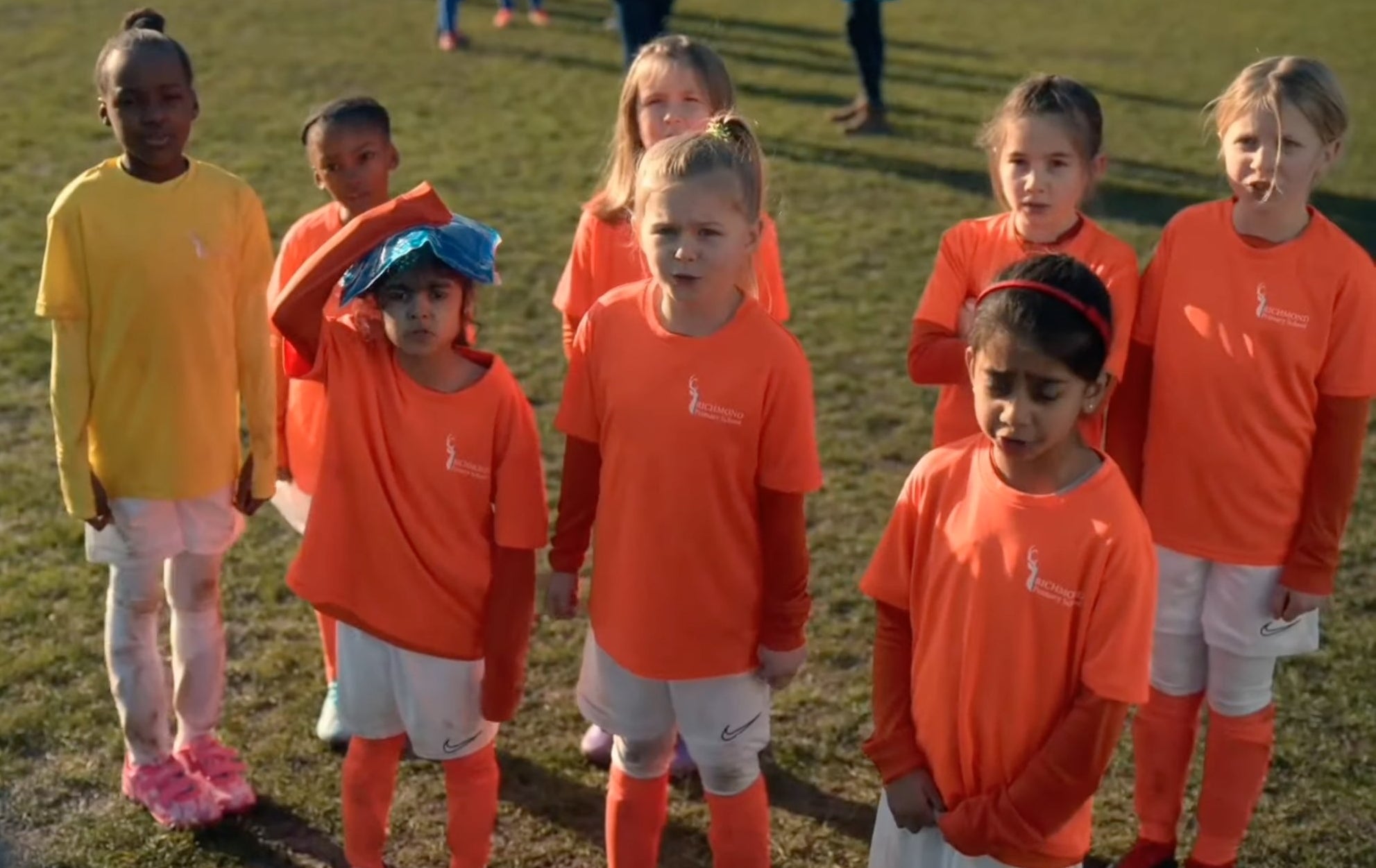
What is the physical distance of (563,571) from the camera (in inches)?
127

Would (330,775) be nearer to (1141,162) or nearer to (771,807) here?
(771,807)

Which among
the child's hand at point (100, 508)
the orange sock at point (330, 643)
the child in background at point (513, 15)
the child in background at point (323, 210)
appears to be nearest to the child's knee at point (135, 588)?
the child's hand at point (100, 508)

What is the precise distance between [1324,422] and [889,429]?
10.1 ft

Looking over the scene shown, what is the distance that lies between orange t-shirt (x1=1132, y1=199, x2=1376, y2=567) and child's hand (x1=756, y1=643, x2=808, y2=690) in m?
0.90

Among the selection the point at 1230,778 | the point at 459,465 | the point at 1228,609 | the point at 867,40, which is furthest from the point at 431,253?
the point at 867,40

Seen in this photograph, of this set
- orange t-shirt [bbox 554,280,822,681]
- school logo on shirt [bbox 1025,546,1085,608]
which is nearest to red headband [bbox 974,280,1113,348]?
school logo on shirt [bbox 1025,546,1085,608]

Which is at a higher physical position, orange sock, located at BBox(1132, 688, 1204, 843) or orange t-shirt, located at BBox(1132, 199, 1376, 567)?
orange t-shirt, located at BBox(1132, 199, 1376, 567)

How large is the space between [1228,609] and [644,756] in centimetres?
133

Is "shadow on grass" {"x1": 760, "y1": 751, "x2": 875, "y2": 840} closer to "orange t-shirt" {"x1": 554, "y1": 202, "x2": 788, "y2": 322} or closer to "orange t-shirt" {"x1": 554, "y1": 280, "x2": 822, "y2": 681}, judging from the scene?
"orange t-shirt" {"x1": 554, "y1": 280, "x2": 822, "y2": 681}

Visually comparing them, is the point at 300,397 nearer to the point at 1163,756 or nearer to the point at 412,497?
the point at 412,497


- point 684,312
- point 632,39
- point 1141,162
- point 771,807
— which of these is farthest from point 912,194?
point 684,312

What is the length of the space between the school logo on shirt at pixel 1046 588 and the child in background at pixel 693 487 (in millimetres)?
552

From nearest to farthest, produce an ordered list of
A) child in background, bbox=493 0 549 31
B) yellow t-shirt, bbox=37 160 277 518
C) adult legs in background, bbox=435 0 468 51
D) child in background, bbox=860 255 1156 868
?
1. child in background, bbox=860 255 1156 868
2. yellow t-shirt, bbox=37 160 277 518
3. adult legs in background, bbox=435 0 468 51
4. child in background, bbox=493 0 549 31

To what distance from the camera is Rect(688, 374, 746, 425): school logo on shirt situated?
9.66 feet
